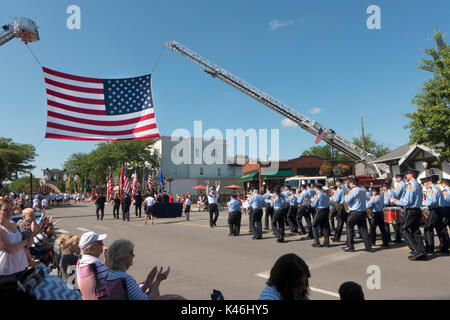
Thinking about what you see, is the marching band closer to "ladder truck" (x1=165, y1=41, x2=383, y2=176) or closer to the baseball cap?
the baseball cap

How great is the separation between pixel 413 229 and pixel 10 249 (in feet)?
27.0

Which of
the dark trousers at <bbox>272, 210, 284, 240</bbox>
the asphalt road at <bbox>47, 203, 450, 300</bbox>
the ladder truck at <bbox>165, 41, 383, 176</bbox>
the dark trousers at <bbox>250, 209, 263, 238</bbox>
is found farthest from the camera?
the ladder truck at <bbox>165, 41, 383, 176</bbox>

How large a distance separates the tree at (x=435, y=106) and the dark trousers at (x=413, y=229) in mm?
11742

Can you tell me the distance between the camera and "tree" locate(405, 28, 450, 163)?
16641 mm

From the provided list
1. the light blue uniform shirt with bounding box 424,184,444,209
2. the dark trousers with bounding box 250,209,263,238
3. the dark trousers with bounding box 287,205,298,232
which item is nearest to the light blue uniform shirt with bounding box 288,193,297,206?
the dark trousers with bounding box 287,205,298,232

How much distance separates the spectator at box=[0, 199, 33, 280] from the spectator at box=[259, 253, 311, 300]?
135 inches

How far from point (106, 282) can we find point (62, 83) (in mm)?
6932

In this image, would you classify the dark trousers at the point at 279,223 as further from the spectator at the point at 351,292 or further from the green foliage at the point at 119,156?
the green foliage at the point at 119,156

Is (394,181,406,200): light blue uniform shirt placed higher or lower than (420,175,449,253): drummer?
higher

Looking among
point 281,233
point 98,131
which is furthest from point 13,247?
point 281,233

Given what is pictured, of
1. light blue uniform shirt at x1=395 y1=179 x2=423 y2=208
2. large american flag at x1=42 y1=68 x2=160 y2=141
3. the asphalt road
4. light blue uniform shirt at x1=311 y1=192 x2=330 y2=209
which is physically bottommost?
the asphalt road
